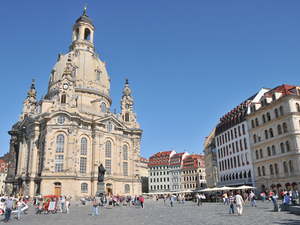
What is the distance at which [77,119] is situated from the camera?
57656 millimetres

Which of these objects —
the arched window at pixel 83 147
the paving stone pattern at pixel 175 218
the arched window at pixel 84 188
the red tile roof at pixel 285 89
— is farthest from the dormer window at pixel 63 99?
the red tile roof at pixel 285 89

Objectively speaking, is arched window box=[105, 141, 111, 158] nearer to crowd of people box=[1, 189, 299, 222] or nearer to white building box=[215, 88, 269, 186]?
crowd of people box=[1, 189, 299, 222]

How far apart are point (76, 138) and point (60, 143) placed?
11.0 feet

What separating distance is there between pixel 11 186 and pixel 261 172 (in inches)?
2210

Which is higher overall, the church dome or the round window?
the church dome

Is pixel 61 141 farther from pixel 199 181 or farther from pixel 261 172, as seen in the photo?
pixel 199 181

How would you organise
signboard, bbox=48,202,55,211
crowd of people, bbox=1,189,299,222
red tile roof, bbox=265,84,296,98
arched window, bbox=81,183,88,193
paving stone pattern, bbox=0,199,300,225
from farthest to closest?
arched window, bbox=81,183,88,193
red tile roof, bbox=265,84,296,98
signboard, bbox=48,202,55,211
crowd of people, bbox=1,189,299,222
paving stone pattern, bbox=0,199,300,225

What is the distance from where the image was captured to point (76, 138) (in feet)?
188

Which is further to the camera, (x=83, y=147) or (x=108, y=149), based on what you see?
(x=108, y=149)

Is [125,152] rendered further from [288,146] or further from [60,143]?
[288,146]

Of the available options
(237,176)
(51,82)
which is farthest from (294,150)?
(51,82)

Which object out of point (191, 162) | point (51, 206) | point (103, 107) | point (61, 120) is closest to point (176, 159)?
point (191, 162)

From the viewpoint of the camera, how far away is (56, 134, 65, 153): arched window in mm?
55562

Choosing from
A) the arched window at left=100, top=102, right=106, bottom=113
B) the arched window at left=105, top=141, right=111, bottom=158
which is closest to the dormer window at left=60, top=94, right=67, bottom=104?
the arched window at left=100, top=102, right=106, bottom=113
